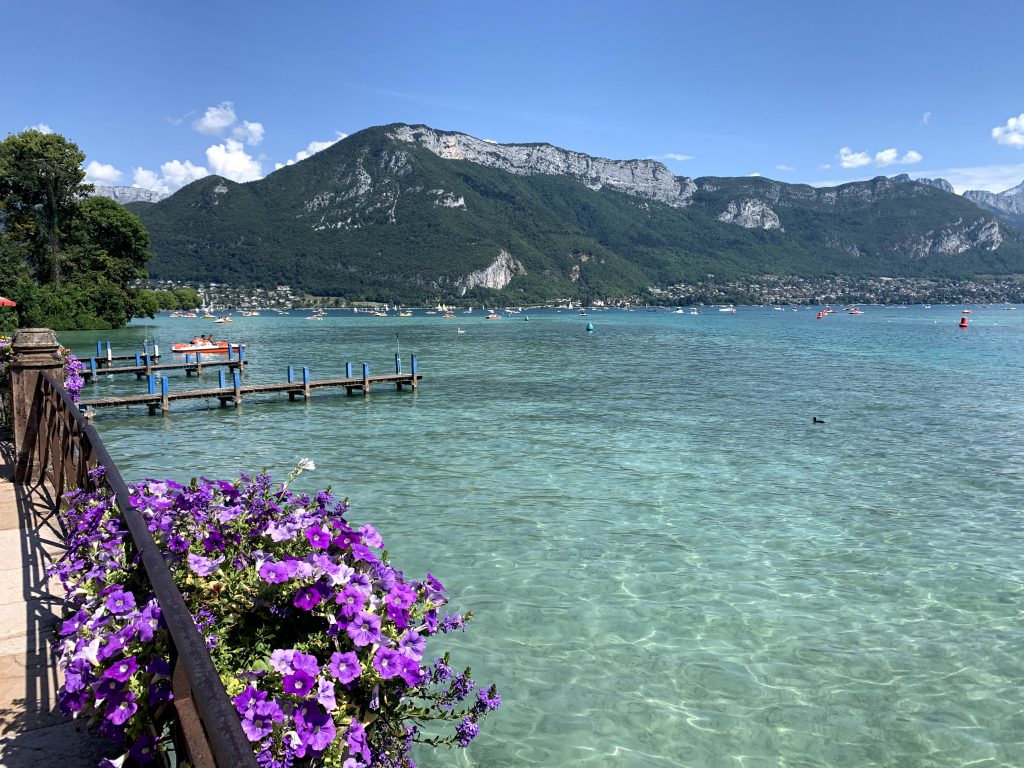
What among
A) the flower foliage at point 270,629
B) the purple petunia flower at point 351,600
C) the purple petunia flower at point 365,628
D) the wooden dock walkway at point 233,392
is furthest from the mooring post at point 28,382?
the wooden dock walkway at point 233,392

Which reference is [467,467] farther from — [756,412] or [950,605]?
[756,412]

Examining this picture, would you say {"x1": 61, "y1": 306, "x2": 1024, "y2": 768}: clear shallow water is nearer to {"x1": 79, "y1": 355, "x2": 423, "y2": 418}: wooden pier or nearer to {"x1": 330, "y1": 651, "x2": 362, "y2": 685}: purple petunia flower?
{"x1": 79, "y1": 355, "x2": 423, "y2": 418}: wooden pier

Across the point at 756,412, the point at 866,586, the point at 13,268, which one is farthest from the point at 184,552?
the point at 13,268

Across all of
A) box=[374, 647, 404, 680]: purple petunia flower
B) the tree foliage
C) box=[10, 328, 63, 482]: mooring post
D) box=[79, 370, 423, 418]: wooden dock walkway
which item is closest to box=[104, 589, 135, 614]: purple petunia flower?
box=[374, 647, 404, 680]: purple petunia flower

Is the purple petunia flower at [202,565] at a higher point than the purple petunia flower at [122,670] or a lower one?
higher

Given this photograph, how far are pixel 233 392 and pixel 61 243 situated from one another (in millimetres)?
61710

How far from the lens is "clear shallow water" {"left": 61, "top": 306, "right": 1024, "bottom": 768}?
8.34 metres

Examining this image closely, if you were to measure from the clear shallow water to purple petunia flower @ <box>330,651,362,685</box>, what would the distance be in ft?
17.5

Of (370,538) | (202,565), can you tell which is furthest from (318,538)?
(202,565)

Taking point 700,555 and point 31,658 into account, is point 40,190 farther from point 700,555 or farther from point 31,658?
point 31,658

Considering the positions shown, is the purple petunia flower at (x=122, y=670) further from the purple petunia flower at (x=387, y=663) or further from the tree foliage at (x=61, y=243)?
the tree foliage at (x=61, y=243)

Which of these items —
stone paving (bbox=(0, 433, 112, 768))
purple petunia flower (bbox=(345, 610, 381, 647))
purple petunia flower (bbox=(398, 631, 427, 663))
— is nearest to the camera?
purple petunia flower (bbox=(345, 610, 381, 647))

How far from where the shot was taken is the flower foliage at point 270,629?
2.92 m

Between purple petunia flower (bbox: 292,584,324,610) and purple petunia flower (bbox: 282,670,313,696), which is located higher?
purple petunia flower (bbox: 292,584,324,610)
